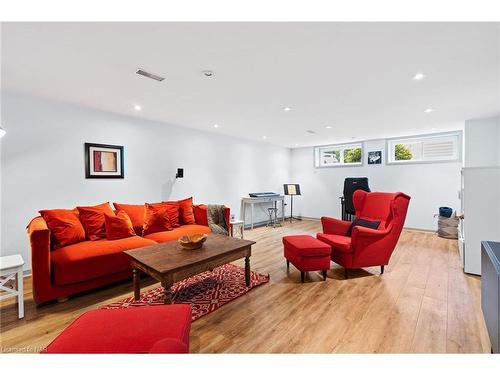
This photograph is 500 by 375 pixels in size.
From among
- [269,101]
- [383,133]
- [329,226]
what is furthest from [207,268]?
[383,133]

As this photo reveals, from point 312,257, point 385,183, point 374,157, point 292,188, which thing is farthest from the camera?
point 292,188

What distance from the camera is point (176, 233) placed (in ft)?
10.8

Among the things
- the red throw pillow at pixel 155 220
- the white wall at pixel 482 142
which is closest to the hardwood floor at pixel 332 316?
the red throw pillow at pixel 155 220

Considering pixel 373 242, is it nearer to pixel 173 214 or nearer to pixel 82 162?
pixel 173 214

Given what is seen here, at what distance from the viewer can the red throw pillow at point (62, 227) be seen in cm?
256

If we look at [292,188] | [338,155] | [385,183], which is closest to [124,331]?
[292,188]

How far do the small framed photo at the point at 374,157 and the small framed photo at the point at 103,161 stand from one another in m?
5.77

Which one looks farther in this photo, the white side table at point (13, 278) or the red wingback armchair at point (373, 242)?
the red wingback armchair at point (373, 242)

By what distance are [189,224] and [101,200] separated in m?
1.38

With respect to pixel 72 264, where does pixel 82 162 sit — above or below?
above

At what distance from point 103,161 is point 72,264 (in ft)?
5.91

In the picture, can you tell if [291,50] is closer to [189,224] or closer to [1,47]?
[1,47]

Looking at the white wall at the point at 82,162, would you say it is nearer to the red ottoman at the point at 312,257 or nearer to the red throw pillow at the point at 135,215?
the red throw pillow at the point at 135,215

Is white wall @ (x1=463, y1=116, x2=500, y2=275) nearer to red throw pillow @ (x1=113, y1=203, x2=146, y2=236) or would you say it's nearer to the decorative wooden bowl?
the decorative wooden bowl
